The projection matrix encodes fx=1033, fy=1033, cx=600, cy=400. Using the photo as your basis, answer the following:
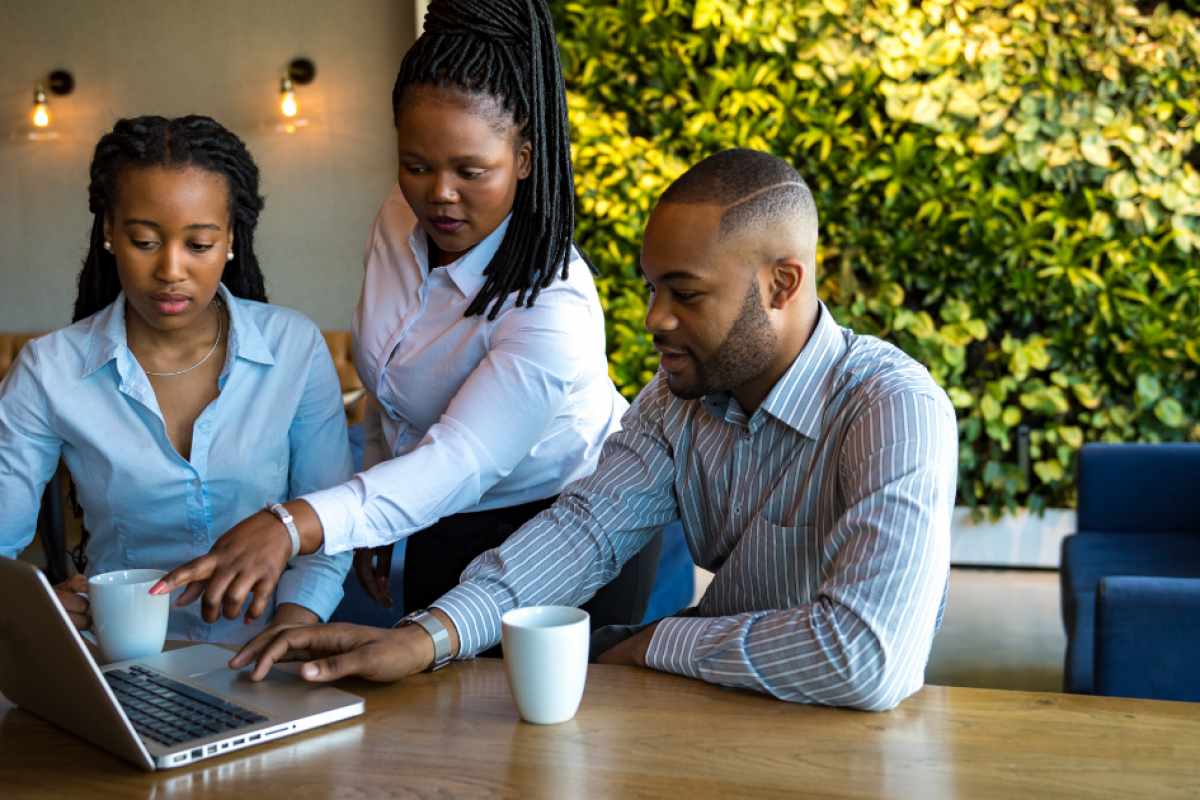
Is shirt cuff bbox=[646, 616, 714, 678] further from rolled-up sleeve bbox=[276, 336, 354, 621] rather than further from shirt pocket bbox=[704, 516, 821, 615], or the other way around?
rolled-up sleeve bbox=[276, 336, 354, 621]

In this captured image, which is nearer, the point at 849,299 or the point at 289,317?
the point at 289,317

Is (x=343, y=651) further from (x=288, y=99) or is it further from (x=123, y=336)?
(x=288, y=99)

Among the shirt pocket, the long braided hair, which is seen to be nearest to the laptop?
the shirt pocket

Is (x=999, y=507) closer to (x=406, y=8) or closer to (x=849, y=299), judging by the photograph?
(x=849, y=299)

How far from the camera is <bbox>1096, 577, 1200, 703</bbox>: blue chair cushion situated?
1.73 m

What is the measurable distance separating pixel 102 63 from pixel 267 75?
0.81 metres

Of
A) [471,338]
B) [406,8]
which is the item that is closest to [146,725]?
[471,338]

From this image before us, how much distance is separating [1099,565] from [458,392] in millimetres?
1894

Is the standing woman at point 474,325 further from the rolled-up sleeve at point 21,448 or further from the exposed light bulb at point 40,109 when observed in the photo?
the exposed light bulb at point 40,109

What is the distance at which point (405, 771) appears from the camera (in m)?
0.81

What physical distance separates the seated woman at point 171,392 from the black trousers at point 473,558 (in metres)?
0.17

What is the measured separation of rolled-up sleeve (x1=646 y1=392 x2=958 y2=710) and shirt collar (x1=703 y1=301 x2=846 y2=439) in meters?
0.12

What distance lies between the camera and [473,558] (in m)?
1.52

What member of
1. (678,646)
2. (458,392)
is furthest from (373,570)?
(678,646)
